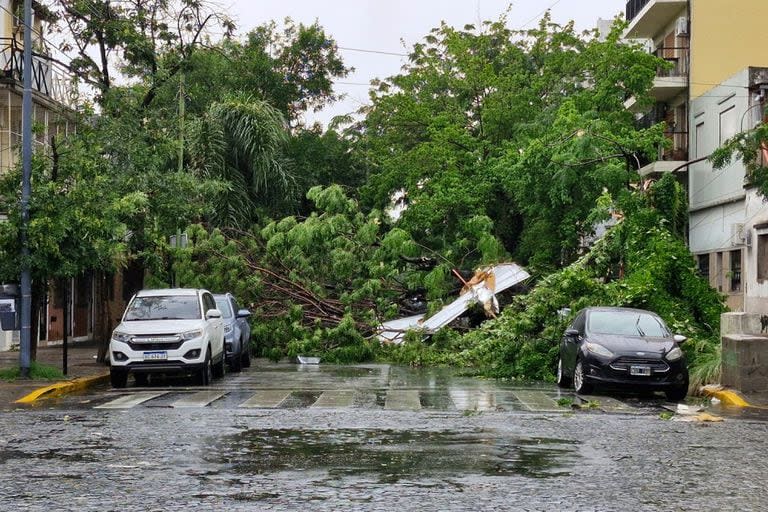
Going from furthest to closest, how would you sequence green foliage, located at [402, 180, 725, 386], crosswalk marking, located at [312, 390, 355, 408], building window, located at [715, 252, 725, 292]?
building window, located at [715, 252, 725, 292] < green foliage, located at [402, 180, 725, 386] < crosswalk marking, located at [312, 390, 355, 408]

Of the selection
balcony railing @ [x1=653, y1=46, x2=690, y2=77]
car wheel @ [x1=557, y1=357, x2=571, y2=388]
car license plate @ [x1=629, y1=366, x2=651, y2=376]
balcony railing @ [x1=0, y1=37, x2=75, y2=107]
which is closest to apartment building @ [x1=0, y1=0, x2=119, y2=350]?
balcony railing @ [x1=0, y1=37, x2=75, y2=107]

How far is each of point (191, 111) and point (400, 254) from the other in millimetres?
16805

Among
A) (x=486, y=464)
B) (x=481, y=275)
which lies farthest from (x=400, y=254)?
(x=486, y=464)

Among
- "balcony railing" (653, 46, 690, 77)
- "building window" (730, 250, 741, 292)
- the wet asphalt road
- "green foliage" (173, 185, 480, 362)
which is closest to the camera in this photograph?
the wet asphalt road

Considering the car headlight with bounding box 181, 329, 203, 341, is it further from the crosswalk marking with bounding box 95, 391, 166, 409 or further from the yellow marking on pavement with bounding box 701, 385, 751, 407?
the yellow marking on pavement with bounding box 701, 385, 751, 407

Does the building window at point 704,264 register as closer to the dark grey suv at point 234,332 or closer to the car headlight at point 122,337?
the dark grey suv at point 234,332

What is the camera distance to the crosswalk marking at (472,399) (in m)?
17.7

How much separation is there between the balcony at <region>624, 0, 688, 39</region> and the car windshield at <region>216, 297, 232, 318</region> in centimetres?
2451

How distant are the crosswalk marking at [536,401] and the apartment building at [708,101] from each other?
15658 mm

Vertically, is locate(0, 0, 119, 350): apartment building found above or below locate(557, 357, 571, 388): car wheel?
above

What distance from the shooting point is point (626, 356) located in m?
20.1

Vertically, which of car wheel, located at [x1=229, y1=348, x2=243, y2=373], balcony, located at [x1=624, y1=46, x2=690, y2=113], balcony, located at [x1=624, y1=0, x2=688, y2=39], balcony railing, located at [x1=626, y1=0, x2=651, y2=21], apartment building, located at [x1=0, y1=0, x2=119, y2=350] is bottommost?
car wheel, located at [x1=229, y1=348, x2=243, y2=373]

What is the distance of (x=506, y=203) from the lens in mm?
45406

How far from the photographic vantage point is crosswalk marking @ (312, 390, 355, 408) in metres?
18.2
